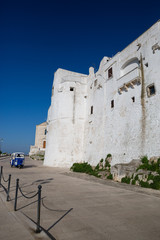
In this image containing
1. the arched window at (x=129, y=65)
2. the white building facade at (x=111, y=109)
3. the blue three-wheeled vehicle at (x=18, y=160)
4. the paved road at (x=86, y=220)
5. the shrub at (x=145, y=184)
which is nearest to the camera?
the paved road at (x=86, y=220)

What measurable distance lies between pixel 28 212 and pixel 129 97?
45.2 feet

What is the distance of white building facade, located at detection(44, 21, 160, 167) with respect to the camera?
13.6 metres

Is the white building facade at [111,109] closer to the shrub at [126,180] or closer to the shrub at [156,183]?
the shrub at [126,180]

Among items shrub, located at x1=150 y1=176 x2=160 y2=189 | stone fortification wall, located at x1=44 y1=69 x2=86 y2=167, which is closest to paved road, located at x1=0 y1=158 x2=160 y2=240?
shrub, located at x1=150 y1=176 x2=160 y2=189

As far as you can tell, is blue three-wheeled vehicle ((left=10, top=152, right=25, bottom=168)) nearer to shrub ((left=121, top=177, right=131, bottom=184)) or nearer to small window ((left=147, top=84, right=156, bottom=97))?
shrub ((left=121, top=177, right=131, bottom=184))

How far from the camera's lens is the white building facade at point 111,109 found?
44.6 feet

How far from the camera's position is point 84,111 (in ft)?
83.6

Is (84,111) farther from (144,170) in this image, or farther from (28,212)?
(28,212)

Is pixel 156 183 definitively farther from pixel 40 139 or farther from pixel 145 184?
pixel 40 139

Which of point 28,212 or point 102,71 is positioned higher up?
point 102,71

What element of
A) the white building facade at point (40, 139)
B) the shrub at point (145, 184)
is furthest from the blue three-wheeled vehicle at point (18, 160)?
the white building facade at point (40, 139)

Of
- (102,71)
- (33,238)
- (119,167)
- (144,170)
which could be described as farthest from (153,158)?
(102,71)

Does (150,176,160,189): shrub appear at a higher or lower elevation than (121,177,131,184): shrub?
higher

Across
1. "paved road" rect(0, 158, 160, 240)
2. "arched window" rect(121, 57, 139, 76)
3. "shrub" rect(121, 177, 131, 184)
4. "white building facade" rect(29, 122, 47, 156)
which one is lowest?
"shrub" rect(121, 177, 131, 184)
